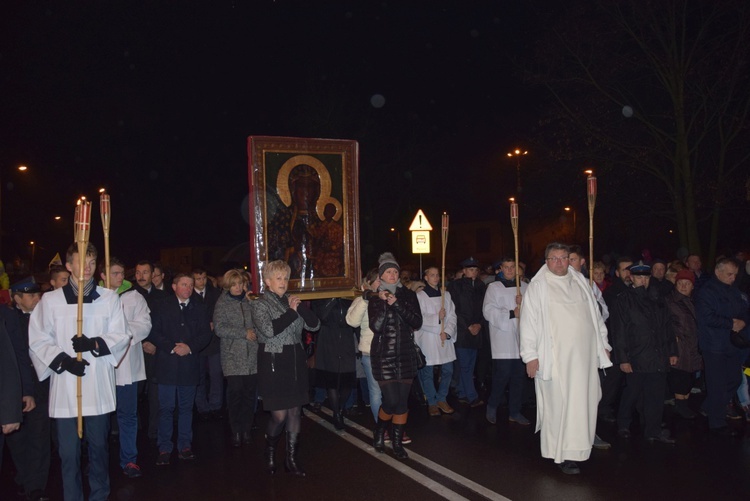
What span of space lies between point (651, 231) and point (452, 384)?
18702 mm

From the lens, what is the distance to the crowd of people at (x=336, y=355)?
5656 millimetres

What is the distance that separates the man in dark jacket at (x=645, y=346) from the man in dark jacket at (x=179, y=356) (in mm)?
4798

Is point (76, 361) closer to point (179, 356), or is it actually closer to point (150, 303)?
point (179, 356)

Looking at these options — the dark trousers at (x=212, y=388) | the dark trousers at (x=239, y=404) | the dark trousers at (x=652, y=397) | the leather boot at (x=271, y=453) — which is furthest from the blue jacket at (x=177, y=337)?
the dark trousers at (x=652, y=397)

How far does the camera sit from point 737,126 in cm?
2034

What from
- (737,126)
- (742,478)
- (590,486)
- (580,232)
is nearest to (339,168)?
(590,486)

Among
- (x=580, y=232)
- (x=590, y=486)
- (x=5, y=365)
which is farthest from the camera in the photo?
(x=580, y=232)

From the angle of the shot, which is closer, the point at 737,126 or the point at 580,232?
the point at 737,126

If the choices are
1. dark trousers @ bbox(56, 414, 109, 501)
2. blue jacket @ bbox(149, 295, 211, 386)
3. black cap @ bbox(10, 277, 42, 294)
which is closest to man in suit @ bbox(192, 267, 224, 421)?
blue jacket @ bbox(149, 295, 211, 386)

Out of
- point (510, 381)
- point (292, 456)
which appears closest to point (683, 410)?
point (510, 381)

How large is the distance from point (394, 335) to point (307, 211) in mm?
2007

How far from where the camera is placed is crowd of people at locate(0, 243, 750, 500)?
A: 18.6ft

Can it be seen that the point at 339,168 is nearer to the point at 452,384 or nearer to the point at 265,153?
the point at 265,153

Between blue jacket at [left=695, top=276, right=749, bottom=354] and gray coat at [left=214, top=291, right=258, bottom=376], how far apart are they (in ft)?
18.2
